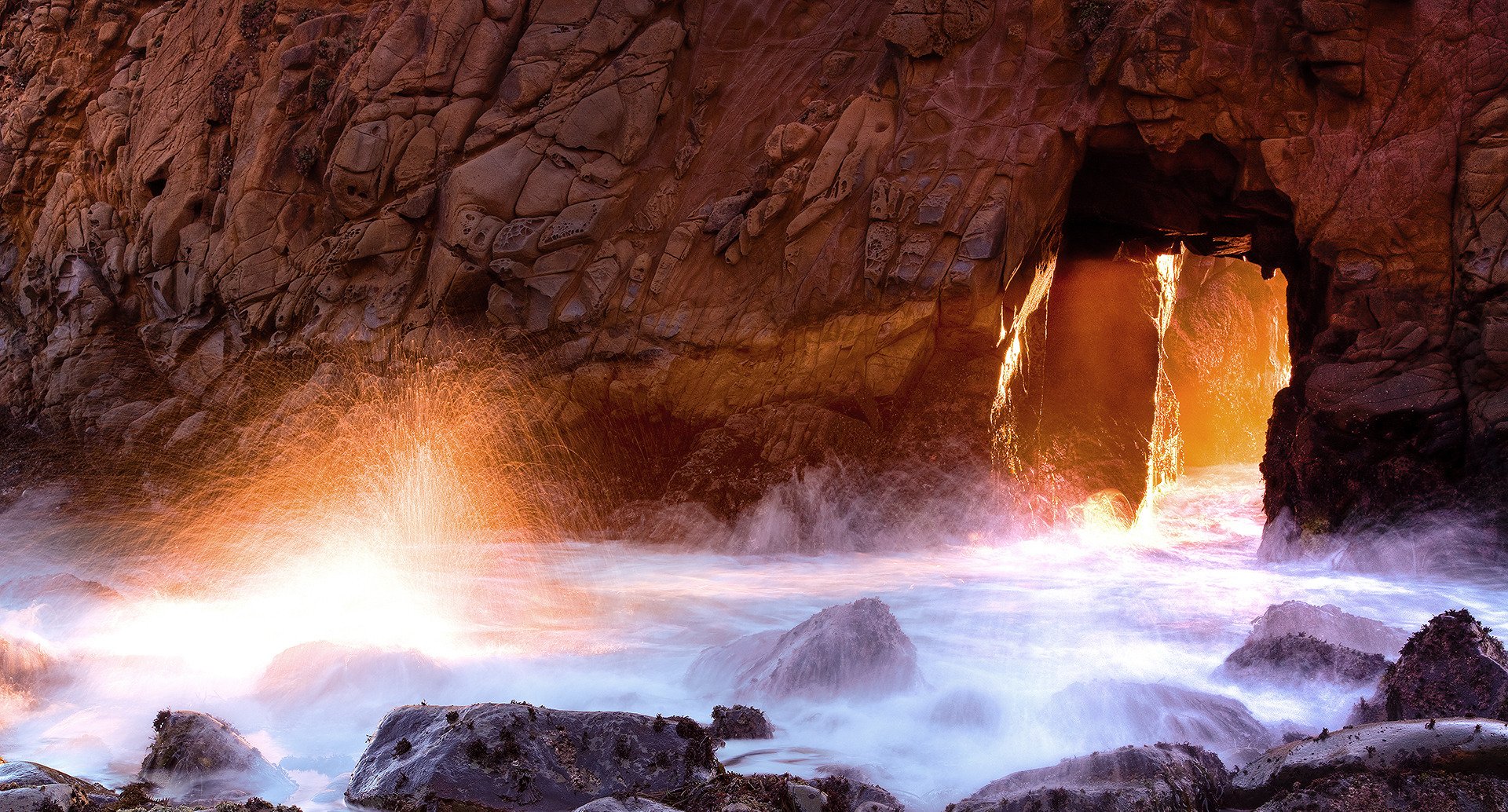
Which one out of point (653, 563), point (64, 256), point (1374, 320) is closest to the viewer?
point (1374, 320)

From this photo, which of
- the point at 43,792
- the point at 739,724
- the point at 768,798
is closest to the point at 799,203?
the point at 739,724

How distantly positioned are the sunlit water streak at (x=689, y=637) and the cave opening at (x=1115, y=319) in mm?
2161

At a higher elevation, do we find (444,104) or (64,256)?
(444,104)

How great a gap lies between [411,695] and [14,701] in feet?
8.23

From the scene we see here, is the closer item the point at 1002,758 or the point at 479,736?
the point at 479,736

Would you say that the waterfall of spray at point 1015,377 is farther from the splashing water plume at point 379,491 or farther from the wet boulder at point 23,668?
the wet boulder at point 23,668

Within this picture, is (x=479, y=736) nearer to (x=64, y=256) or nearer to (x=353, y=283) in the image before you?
(x=353, y=283)

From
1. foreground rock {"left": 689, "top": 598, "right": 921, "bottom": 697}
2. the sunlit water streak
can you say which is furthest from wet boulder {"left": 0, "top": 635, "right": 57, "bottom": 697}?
foreground rock {"left": 689, "top": 598, "right": 921, "bottom": 697}

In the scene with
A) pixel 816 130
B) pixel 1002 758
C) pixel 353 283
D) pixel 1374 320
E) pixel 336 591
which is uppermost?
pixel 816 130

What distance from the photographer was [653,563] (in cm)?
1342

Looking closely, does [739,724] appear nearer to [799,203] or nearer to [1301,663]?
[1301,663]

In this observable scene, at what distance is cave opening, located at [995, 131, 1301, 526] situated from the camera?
47.1 feet

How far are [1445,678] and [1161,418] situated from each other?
1331 cm

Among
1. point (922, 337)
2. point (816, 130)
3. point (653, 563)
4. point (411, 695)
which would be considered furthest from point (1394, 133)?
point (411, 695)
